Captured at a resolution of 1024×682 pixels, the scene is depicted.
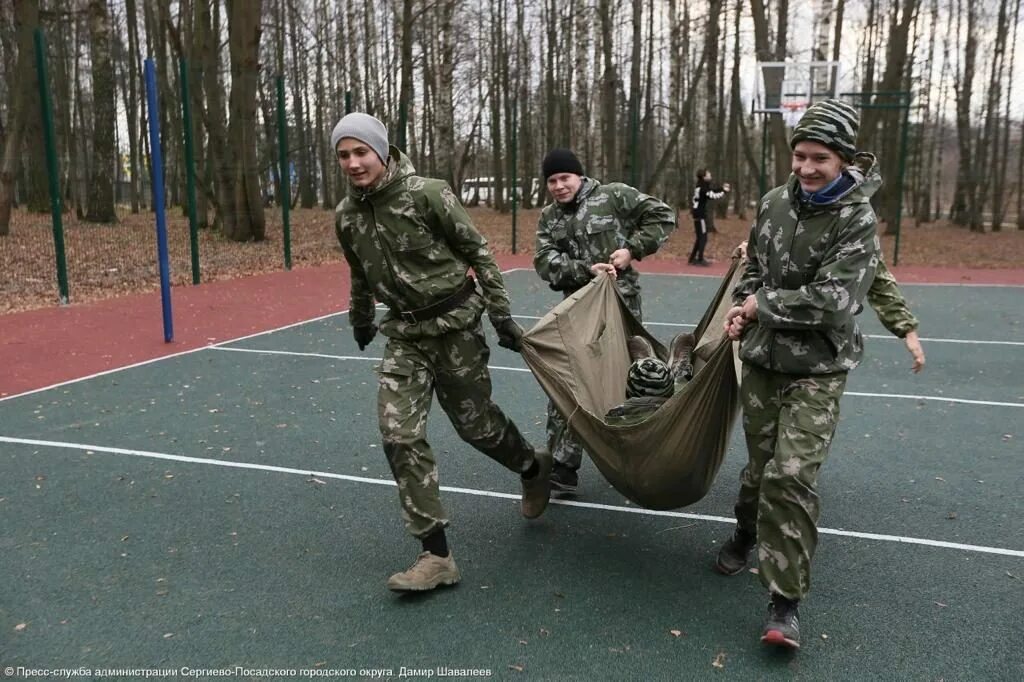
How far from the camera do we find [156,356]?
23.3 feet

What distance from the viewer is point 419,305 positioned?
10.2ft

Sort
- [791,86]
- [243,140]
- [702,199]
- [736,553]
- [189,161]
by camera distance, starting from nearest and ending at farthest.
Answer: [736,553]
[189,161]
[702,199]
[243,140]
[791,86]

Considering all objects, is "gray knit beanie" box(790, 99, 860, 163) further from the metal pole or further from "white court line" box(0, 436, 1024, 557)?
the metal pole

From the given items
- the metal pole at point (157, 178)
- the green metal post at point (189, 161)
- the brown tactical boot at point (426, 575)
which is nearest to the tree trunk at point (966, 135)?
the green metal post at point (189, 161)

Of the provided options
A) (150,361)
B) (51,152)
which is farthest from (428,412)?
(51,152)

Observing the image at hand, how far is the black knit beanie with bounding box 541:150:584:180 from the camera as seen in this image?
13.0 feet

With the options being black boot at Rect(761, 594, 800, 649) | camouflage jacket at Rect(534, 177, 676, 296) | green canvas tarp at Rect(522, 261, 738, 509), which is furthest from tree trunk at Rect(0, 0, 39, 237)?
black boot at Rect(761, 594, 800, 649)

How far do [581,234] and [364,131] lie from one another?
145 cm

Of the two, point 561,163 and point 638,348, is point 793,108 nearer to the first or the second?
point 561,163

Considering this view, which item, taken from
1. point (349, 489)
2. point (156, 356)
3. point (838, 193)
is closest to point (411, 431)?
point (349, 489)

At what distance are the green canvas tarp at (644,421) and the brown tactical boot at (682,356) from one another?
1.17 ft

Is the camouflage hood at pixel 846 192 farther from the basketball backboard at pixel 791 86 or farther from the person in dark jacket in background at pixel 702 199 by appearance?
the basketball backboard at pixel 791 86

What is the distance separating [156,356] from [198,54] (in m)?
11.8

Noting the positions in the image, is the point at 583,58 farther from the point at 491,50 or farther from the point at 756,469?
the point at 756,469
